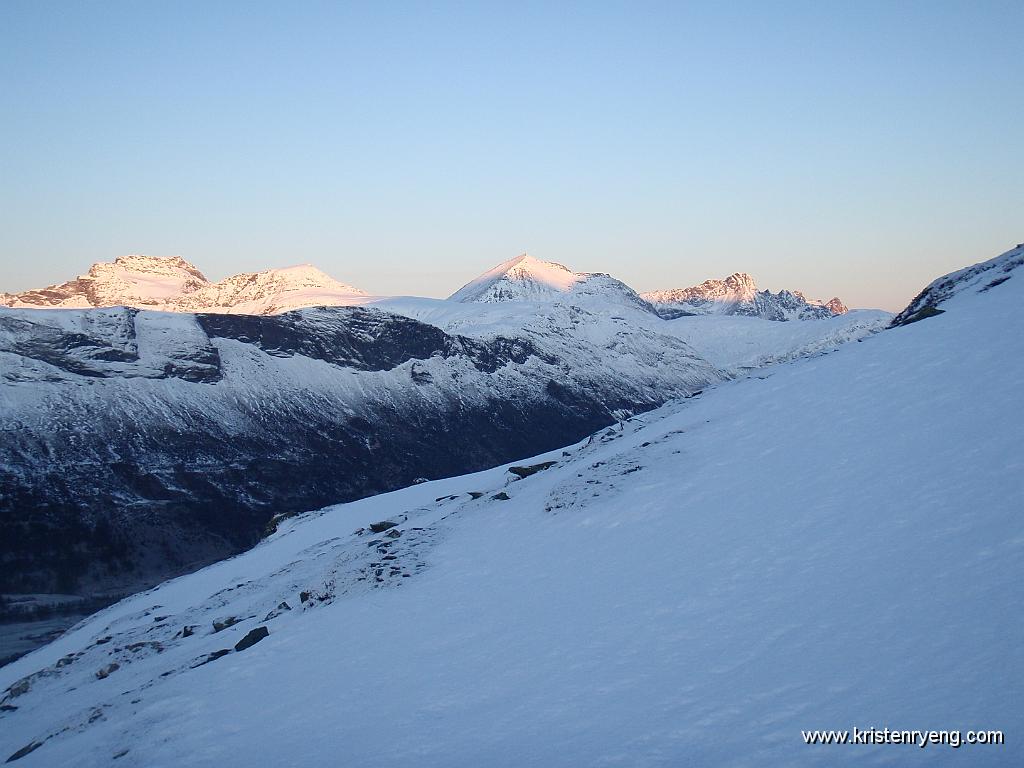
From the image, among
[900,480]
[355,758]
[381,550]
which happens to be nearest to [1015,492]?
[900,480]

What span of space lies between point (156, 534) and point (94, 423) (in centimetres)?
4100

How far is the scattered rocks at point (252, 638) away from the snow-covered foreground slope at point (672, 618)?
0.55 meters

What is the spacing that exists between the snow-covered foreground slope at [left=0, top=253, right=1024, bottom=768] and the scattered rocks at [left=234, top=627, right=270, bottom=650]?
55 cm

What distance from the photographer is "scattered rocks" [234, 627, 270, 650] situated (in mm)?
22000

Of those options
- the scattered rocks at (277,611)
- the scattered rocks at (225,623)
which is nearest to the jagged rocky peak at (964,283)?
the scattered rocks at (277,611)

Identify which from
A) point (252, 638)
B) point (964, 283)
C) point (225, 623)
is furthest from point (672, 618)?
point (964, 283)

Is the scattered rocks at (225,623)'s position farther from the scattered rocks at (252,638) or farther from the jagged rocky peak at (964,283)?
the jagged rocky peak at (964,283)

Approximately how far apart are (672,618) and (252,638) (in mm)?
13499

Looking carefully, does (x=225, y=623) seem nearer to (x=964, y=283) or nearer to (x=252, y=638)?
(x=252, y=638)

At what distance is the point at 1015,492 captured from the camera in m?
15.3

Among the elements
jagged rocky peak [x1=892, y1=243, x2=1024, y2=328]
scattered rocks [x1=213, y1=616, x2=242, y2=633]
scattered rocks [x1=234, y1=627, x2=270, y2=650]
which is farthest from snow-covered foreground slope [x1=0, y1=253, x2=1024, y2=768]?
jagged rocky peak [x1=892, y1=243, x2=1024, y2=328]

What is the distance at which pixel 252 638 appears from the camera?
22.3m

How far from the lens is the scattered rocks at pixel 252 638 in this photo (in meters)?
22.0

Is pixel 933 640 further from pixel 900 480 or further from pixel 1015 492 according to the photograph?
pixel 900 480
